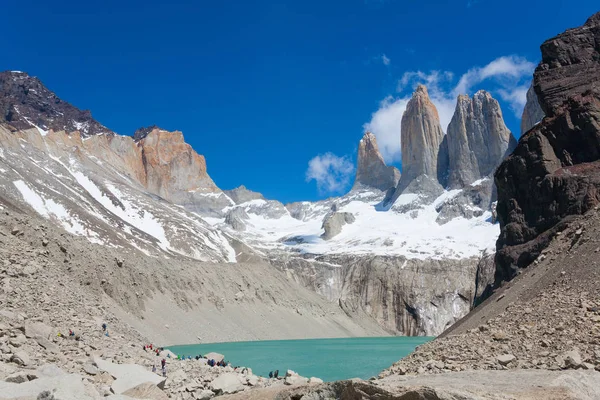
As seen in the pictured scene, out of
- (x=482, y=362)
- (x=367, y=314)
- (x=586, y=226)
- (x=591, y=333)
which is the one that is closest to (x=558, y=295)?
(x=591, y=333)

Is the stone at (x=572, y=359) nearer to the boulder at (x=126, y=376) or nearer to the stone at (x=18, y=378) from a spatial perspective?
the boulder at (x=126, y=376)

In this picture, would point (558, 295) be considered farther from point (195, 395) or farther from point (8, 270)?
point (8, 270)

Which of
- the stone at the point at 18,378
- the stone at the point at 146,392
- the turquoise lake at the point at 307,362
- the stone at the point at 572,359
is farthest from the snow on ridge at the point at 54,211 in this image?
the stone at the point at 572,359

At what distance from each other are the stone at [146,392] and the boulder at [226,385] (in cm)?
217

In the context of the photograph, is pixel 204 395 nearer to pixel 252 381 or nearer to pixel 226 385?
pixel 226 385

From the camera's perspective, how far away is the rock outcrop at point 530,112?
179000 millimetres

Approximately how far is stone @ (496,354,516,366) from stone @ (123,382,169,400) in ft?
35.4

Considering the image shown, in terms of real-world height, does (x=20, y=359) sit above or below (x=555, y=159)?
below

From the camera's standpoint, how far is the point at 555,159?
47.9m

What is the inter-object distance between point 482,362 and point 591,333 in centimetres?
325

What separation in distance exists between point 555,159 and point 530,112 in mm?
148910

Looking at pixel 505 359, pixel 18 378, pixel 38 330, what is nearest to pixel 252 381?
pixel 38 330

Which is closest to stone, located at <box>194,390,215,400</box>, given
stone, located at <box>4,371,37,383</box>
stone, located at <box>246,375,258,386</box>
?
stone, located at <box>246,375,258,386</box>

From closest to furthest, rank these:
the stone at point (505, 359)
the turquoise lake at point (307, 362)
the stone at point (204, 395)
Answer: the stone at point (505, 359), the stone at point (204, 395), the turquoise lake at point (307, 362)
